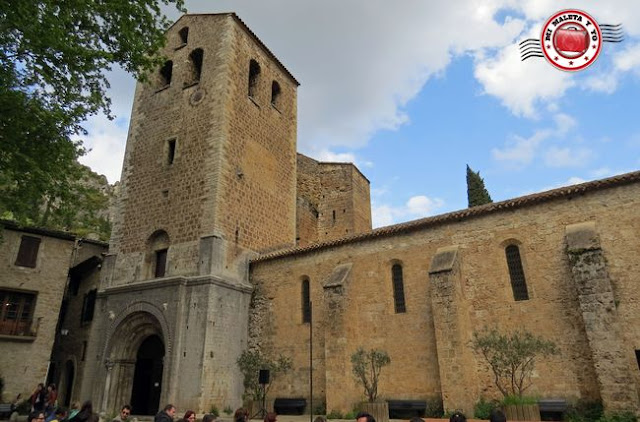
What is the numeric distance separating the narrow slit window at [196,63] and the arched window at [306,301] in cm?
1161

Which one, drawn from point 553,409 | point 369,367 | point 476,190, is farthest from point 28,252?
point 476,190

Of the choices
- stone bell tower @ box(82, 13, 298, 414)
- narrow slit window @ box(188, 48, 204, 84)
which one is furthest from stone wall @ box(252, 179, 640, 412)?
narrow slit window @ box(188, 48, 204, 84)

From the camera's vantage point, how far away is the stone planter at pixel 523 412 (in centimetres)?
1175

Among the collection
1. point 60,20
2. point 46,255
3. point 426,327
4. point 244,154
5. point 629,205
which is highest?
point 244,154

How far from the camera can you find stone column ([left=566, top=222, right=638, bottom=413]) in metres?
11.1

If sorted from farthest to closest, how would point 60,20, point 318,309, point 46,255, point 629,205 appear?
1. point 46,255
2. point 318,309
3. point 629,205
4. point 60,20

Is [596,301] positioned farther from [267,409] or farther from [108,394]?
[108,394]

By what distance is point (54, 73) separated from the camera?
1192cm

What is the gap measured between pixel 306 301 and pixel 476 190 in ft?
57.5

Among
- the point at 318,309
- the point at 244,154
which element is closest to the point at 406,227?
the point at 318,309

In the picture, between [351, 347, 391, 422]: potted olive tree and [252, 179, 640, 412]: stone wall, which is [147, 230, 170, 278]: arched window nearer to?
[252, 179, 640, 412]: stone wall

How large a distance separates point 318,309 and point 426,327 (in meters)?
4.48

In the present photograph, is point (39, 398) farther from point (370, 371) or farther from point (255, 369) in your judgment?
point (370, 371)

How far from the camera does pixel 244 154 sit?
67.2ft
